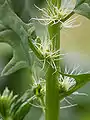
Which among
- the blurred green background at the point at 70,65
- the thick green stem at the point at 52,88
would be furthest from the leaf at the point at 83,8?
the blurred green background at the point at 70,65

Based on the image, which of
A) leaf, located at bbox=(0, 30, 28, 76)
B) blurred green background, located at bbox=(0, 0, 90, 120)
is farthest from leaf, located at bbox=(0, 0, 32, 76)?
blurred green background, located at bbox=(0, 0, 90, 120)

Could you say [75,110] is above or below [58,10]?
below

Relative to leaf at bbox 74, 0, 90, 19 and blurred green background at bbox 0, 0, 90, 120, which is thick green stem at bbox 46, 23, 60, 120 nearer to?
leaf at bbox 74, 0, 90, 19

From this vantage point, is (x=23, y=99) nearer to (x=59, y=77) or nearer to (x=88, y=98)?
(x=59, y=77)

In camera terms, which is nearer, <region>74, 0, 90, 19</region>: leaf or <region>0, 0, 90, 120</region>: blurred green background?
<region>74, 0, 90, 19</region>: leaf

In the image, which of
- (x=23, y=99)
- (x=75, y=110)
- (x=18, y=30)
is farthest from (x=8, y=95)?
(x=75, y=110)

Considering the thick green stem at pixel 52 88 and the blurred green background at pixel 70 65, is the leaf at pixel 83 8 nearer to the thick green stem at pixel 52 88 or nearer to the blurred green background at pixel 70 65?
the thick green stem at pixel 52 88
